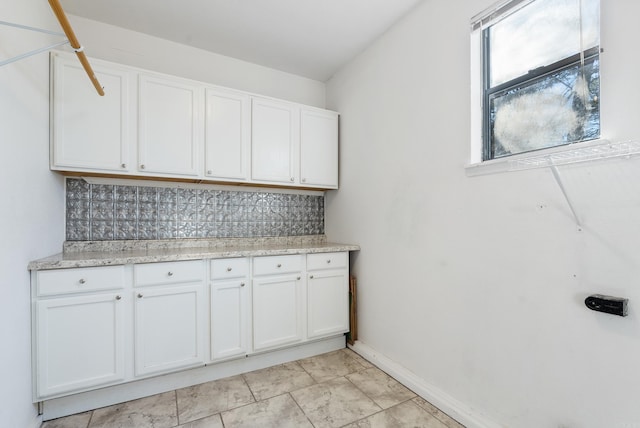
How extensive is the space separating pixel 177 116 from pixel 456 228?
7.09ft

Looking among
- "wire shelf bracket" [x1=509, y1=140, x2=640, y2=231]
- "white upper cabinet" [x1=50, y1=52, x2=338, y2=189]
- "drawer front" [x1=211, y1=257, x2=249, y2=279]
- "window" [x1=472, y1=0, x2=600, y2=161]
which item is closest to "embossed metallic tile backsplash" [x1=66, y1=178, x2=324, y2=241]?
"white upper cabinet" [x1=50, y1=52, x2=338, y2=189]

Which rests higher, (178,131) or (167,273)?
(178,131)

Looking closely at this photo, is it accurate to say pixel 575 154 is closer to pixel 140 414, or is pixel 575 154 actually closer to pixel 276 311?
pixel 276 311

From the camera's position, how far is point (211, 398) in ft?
6.41

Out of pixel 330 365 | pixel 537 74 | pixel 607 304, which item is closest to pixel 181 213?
pixel 330 365

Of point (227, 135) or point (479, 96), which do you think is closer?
point (479, 96)

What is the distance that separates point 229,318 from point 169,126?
4.97 feet

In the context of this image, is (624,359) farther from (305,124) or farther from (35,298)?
(35,298)

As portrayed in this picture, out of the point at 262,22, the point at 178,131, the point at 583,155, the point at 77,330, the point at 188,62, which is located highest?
the point at 262,22

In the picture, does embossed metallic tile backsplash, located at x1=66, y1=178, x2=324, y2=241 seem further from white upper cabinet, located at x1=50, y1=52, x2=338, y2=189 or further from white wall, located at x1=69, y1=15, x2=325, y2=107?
white wall, located at x1=69, y1=15, x2=325, y2=107

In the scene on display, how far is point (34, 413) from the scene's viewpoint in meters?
1.66

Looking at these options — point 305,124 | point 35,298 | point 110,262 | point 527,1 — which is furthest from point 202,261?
point 527,1

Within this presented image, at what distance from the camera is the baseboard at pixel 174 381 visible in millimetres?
1771

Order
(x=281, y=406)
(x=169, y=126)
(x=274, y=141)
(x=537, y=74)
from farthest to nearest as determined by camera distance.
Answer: (x=274, y=141), (x=169, y=126), (x=281, y=406), (x=537, y=74)
